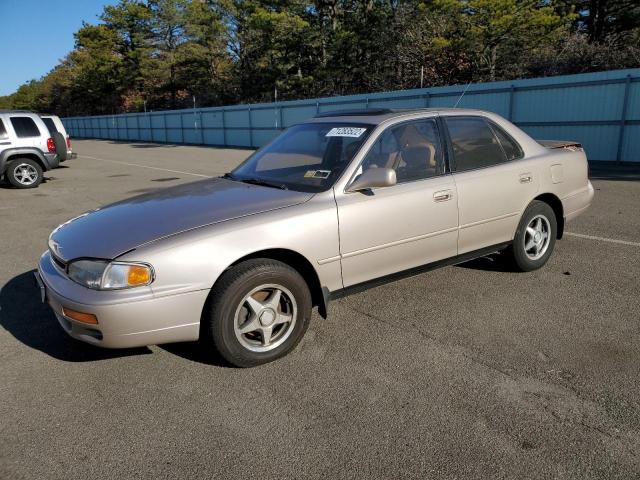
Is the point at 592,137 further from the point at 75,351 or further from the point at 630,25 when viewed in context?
the point at 630,25

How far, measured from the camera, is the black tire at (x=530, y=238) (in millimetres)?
4621

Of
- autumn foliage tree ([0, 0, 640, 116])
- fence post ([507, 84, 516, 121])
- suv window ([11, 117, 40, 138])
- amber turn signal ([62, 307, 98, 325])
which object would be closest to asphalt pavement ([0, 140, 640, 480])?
amber turn signal ([62, 307, 98, 325])

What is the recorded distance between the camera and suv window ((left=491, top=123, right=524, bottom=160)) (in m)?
4.59

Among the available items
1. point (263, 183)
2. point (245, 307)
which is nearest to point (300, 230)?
point (245, 307)

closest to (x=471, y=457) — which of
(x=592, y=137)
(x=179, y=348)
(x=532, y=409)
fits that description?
(x=532, y=409)

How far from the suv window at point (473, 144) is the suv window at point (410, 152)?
7.4 inches

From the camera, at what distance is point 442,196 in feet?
13.0

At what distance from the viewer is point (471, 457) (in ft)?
7.70

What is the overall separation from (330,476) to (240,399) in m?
0.82

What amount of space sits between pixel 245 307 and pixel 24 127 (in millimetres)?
11941

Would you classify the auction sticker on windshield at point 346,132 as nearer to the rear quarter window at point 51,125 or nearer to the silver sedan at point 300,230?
the silver sedan at point 300,230

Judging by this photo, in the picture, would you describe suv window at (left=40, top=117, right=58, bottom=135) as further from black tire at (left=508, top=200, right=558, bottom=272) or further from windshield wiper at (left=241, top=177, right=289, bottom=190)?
black tire at (left=508, top=200, right=558, bottom=272)

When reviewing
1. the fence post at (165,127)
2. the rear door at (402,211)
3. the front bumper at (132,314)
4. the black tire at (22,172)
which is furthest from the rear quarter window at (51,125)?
the fence post at (165,127)

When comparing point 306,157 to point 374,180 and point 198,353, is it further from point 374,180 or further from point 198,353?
point 198,353
